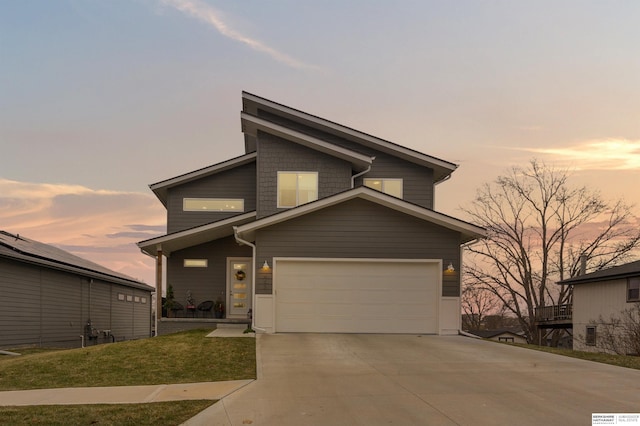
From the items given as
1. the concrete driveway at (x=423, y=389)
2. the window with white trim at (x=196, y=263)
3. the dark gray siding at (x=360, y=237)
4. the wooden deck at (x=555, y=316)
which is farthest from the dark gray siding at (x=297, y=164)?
the wooden deck at (x=555, y=316)

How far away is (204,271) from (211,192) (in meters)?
3.13

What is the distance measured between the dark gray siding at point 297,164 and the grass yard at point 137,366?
7272mm

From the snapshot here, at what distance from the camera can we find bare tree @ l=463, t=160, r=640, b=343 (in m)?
34.5

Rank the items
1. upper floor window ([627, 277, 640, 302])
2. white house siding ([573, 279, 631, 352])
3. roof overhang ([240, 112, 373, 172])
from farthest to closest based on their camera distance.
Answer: white house siding ([573, 279, 631, 352]), upper floor window ([627, 277, 640, 302]), roof overhang ([240, 112, 373, 172])

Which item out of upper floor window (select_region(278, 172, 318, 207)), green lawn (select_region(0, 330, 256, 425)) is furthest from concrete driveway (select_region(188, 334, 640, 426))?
upper floor window (select_region(278, 172, 318, 207))

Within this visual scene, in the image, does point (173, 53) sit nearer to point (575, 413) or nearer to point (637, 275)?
point (575, 413)

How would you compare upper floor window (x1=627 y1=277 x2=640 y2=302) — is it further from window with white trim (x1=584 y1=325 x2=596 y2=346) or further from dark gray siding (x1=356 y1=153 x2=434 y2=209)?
dark gray siding (x1=356 y1=153 x2=434 y2=209)

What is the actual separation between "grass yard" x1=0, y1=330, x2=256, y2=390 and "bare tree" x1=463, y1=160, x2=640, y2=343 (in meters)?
26.7

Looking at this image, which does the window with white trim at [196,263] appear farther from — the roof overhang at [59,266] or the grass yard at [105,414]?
the grass yard at [105,414]

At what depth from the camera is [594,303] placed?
26.1m

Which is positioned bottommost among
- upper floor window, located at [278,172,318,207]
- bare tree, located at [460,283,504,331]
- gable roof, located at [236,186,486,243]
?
bare tree, located at [460,283,504,331]

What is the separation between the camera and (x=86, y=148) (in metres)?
25.8

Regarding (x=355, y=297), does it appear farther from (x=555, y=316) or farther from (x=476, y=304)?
(x=476, y=304)

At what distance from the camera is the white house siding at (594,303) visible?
24.0 metres
